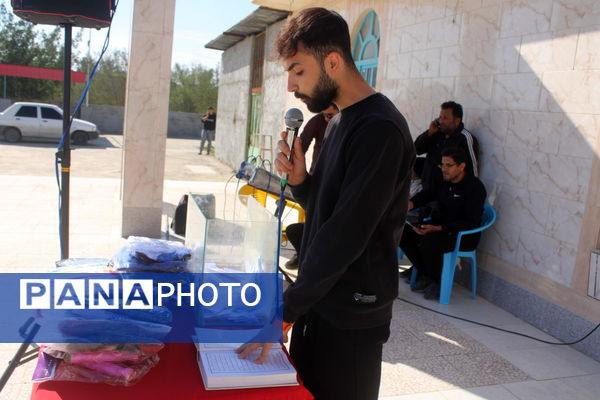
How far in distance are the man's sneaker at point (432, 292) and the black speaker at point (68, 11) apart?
3602 mm

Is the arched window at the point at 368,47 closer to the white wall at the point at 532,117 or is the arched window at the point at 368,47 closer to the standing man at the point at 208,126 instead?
the white wall at the point at 532,117

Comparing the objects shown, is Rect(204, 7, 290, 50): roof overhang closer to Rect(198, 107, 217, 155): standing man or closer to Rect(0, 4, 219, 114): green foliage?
Rect(198, 107, 217, 155): standing man

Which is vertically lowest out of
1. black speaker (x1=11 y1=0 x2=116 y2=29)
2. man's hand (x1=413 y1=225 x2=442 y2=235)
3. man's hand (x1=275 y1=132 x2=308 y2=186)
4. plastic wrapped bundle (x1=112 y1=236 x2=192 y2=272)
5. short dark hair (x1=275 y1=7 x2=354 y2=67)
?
man's hand (x1=413 y1=225 x2=442 y2=235)

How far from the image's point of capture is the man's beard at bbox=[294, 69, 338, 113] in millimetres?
1573

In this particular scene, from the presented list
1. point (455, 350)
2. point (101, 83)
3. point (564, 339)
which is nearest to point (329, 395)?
point (455, 350)

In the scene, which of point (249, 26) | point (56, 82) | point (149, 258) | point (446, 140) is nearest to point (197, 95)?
point (56, 82)

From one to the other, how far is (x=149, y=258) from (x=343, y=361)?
0.84 metres

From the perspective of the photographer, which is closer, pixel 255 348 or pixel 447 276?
pixel 255 348

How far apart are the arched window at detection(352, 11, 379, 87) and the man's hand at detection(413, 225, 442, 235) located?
134 inches

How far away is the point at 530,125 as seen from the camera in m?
4.70

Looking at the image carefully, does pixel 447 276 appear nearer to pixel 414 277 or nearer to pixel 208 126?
pixel 414 277

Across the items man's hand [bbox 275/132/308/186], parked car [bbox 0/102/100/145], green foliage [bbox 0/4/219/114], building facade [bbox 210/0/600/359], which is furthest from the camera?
green foliage [bbox 0/4/219/114]

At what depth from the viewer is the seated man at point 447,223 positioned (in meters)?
4.85

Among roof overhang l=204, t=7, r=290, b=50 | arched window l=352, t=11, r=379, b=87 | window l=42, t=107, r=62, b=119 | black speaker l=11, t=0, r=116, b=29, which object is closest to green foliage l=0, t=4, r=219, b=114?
window l=42, t=107, r=62, b=119
